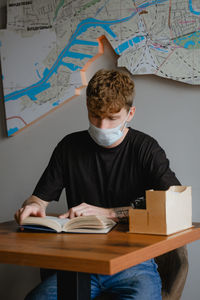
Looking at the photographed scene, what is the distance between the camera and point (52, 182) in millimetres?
1979

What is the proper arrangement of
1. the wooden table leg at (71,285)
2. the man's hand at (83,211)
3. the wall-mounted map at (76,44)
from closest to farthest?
the wooden table leg at (71,285) < the man's hand at (83,211) < the wall-mounted map at (76,44)

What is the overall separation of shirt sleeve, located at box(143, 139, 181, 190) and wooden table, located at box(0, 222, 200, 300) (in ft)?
0.78

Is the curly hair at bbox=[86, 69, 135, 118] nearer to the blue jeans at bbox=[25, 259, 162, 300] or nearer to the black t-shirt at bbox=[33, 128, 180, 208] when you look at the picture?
the black t-shirt at bbox=[33, 128, 180, 208]

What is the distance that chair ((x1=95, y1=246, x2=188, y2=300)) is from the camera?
1747mm

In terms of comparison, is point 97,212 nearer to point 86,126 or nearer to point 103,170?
point 103,170

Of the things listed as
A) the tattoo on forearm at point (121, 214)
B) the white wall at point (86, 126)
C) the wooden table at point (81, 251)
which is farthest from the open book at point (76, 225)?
the white wall at point (86, 126)

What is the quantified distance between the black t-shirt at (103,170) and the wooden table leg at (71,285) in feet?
2.07

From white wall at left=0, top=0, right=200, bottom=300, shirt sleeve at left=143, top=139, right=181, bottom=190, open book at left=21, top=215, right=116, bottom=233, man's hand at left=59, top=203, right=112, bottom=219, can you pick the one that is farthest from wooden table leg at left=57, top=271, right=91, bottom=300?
white wall at left=0, top=0, right=200, bottom=300

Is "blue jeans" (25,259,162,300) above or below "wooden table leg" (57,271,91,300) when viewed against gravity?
below

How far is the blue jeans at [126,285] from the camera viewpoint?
4.88ft

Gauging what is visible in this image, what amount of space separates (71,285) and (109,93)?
834 mm

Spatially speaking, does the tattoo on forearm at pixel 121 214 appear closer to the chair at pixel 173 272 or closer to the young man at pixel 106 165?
the young man at pixel 106 165

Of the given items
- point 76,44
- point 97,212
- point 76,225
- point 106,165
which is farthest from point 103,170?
point 76,44

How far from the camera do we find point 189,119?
2.31 m
